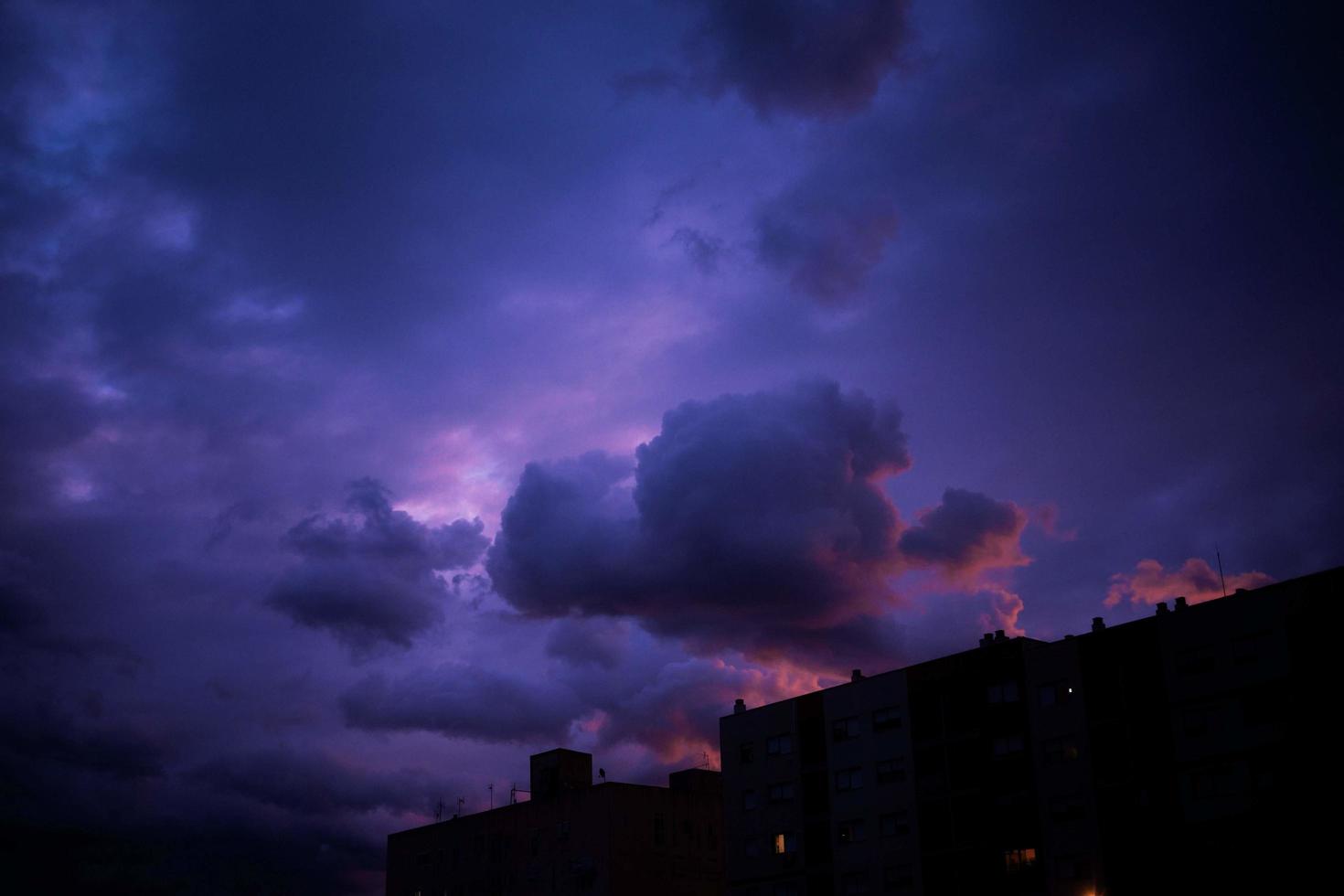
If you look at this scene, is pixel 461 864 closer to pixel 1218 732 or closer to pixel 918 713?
pixel 918 713

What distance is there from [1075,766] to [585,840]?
5780cm

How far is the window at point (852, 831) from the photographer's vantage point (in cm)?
9850

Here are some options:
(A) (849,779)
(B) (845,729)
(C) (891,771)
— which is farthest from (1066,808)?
(B) (845,729)

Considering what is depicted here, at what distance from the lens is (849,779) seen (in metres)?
101

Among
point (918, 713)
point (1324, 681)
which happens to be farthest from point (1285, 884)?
point (918, 713)

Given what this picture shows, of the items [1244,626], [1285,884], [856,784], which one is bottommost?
[1285,884]

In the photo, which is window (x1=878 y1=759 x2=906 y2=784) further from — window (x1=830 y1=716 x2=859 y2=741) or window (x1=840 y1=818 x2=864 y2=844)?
window (x1=840 y1=818 x2=864 y2=844)

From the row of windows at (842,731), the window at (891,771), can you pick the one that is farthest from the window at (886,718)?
the window at (891,771)

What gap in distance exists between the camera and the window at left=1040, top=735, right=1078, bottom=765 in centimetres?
8406

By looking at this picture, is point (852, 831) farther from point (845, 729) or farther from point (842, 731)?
point (845, 729)

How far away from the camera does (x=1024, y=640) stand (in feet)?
294

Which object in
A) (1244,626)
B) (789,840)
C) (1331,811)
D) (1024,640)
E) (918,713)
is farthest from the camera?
(789,840)

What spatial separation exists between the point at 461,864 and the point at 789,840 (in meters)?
51.5

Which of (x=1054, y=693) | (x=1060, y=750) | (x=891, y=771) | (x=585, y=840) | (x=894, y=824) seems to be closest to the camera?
(x=1060, y=750)
